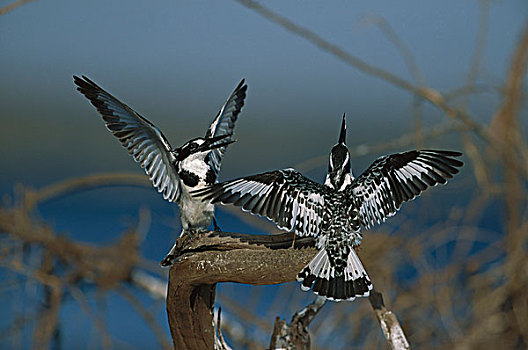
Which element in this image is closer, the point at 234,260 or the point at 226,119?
the point at 234,260

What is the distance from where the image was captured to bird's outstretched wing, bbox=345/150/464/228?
99cm

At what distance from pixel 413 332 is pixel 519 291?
39 centimetres

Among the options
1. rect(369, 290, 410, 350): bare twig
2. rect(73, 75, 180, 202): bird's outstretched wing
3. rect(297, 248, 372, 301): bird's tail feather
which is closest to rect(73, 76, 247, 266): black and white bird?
rect(73, 75, 180, 202): bird's outstretched wing

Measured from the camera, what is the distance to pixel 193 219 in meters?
1.16

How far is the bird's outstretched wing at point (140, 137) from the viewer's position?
1089mm

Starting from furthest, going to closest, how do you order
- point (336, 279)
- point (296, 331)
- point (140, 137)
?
point (296, 331)
point (140, 137)
point (336, 279)

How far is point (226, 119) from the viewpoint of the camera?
4.36 ft

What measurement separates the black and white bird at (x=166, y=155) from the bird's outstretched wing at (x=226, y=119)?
7cm

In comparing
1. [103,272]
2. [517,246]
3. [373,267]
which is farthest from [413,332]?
[103,272]

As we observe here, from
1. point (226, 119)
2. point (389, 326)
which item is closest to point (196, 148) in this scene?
point (226, 119)

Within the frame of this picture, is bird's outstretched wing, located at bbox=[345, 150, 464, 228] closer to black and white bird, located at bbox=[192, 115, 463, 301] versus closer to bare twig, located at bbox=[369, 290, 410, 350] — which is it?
black and white bird, located at bbox=[192, 115, 463, 301]

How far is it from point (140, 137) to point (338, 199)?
1.29 feet

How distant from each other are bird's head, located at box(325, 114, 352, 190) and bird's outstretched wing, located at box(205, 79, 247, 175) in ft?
1.00

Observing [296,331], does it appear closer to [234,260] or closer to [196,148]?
[234,260]
